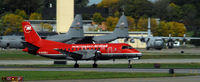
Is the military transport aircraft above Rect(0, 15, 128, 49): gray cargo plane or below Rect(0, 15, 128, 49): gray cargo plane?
below

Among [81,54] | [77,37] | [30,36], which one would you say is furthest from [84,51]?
[77,37]

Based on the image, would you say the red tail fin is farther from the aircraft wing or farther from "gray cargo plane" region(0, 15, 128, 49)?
"gray cargo plane" region(0, 15, 128, 49)

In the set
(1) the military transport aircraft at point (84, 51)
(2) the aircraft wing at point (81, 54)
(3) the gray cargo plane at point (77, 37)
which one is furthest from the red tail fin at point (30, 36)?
(3) the gray cargo plane at point (77, 37)

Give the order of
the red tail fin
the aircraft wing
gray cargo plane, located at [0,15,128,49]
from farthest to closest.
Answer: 1. gray cargo plane, located at [0,15,128,49]
2. the red tail fin
3. the aircraft wing

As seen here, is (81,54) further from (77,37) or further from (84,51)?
(77,37)

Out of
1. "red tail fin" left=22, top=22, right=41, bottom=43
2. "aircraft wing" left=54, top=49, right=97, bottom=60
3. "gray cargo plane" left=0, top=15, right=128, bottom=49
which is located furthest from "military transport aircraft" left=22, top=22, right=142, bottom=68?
"gray cargo plane" left=0, top=15, right=128, bottom=49

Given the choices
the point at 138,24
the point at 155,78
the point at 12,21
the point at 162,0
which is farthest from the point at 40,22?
the point at 155,78

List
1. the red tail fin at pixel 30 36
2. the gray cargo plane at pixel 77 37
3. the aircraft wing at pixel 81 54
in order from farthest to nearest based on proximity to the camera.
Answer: the gray cargo plane at pixel 77 37
the red tail fin at pixel 30 36
the aircraft wing at pixel 81 54

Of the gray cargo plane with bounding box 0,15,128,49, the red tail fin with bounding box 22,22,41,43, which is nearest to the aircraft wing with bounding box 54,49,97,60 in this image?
the red tail fin with bounding box 22,22,41,43

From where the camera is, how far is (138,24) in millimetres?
130500

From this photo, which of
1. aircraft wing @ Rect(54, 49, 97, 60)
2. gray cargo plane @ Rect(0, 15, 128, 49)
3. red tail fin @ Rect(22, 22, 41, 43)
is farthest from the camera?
gray cargo plane @ Rect(0, 15, 128, 49)

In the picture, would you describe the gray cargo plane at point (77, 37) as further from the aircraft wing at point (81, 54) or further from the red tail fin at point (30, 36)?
the aircraft wing at point (81, 54)

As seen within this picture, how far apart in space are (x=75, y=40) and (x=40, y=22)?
53.6m

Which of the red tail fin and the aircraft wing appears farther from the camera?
the red tail fin
